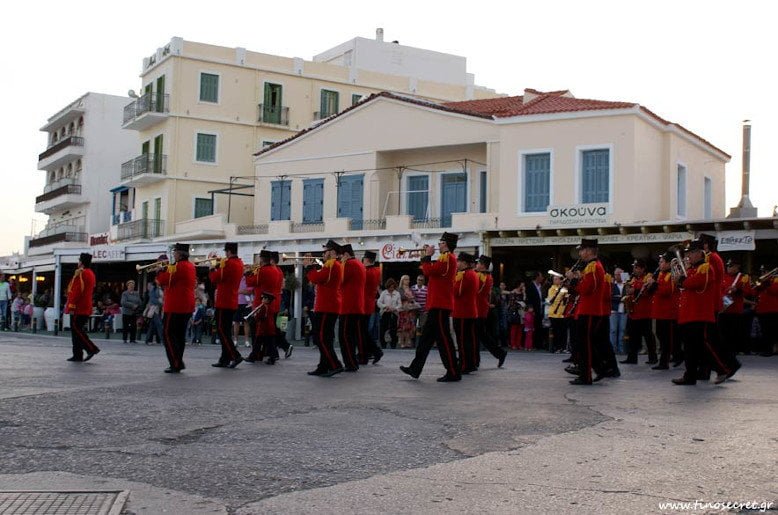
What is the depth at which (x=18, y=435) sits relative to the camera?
7.87m

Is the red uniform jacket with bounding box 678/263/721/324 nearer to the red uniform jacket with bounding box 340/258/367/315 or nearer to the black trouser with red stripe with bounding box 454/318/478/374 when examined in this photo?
the black trouser with red stripe with bounding box 454/318/478/374

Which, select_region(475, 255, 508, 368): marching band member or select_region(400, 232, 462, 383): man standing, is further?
select_region(475, 255, 508, 368): marching band member

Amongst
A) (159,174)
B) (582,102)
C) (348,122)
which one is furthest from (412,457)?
(159,174)

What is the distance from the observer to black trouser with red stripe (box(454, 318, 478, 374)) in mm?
14148

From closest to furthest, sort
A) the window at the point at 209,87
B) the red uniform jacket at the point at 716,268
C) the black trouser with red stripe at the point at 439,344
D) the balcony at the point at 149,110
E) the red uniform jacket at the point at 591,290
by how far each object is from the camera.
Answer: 1. the red uniform jacket at the point at 591,290
2. the red uniform jacket at the point at 716,268
3. the black trouser with red stripe at the point at 439,344
4. the balcony at the point at 149,110
5. the window at the point at 209,87

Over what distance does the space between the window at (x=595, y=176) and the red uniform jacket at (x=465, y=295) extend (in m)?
17.1

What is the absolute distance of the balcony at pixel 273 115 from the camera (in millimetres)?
46812

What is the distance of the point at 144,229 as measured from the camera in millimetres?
47344

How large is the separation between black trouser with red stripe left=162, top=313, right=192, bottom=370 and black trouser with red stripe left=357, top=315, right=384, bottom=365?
3007mm

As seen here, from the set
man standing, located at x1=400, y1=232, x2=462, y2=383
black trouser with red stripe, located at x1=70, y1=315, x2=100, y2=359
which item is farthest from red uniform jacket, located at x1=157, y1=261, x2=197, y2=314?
man standing, located at x1=400, y1=232, x2=462, y2=383

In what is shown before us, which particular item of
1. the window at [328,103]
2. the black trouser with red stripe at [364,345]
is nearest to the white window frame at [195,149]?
the window at [328,103]

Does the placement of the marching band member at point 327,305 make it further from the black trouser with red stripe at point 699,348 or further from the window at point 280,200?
the window at point 280,200

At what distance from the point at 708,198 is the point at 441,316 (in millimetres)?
25348

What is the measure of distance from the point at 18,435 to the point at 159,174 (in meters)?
39.2
